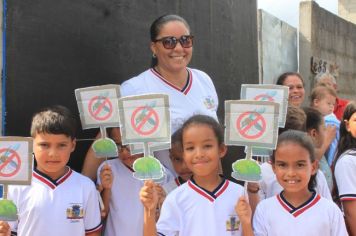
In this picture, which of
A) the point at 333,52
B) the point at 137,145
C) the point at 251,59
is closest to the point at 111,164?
the point at 137,145

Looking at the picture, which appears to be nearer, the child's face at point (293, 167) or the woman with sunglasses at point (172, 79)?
the child's face at point (293, 167)

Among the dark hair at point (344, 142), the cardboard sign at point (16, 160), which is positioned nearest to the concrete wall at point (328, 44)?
the dark hair at point (344, 142)

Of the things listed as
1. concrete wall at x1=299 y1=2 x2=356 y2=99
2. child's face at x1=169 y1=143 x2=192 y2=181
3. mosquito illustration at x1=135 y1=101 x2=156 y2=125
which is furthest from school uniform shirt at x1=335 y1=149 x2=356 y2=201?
concrete wall at x1=299 y1=2 x2=356 y2=99

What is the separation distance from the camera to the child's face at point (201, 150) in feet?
8.82

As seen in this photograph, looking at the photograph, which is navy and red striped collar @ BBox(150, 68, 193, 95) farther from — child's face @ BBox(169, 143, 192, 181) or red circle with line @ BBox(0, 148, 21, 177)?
red circle with line @ BBox(0, 148, 21, 177)

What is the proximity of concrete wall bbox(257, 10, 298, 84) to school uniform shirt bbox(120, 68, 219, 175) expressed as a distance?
403cm

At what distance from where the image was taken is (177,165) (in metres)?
3.08

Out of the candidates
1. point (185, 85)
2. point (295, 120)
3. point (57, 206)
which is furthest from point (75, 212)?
point (295, 120)

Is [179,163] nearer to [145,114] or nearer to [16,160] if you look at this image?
[145,114]

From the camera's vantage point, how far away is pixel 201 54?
516cm

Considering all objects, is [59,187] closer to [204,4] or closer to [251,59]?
[204,4]

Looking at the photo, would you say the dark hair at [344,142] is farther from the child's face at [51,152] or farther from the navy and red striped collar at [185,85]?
the child's face at [51,152]

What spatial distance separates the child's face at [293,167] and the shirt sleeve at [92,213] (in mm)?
965

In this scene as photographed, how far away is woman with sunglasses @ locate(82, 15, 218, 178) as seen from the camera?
10.5 ft
